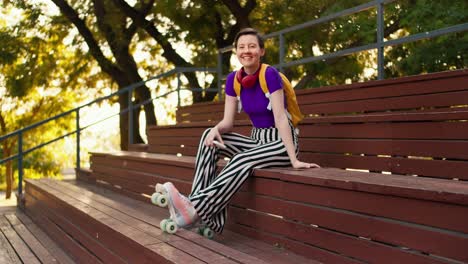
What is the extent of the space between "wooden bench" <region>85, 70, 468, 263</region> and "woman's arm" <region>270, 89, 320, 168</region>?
0.11 m

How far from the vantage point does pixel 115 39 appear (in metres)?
10.6

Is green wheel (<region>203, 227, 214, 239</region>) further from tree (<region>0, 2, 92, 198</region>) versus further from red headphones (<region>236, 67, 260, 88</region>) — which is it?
tree (<region>0, 2, 92, 198</region>)

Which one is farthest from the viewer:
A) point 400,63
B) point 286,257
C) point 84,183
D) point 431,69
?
point 84,183

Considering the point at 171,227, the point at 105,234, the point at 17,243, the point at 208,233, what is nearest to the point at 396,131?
the point at 208,233

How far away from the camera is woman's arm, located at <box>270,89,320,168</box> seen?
10.6 feet

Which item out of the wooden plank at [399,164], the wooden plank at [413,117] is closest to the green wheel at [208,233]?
the wooden plank at [399,164]

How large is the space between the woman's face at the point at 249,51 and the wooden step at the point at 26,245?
2213mm

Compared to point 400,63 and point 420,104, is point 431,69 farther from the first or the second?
point 420,104

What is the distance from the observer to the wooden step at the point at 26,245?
14.4 ft

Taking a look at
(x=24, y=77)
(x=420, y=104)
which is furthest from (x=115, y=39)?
(x=420, y=104)

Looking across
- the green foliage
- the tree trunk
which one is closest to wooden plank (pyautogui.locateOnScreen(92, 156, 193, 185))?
the green foliage

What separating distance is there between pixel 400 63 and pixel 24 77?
11442mm

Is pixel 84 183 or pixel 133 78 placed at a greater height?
pixel 133 78

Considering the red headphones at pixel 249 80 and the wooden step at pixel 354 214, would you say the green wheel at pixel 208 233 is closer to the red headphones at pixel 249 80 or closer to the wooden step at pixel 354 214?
the wooden step at pixel 354 214
